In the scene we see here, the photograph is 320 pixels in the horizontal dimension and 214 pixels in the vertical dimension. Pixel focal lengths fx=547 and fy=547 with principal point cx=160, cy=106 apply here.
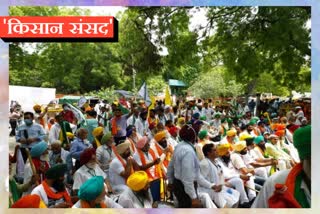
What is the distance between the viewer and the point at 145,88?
5375mm

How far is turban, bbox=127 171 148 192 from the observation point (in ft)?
17.1

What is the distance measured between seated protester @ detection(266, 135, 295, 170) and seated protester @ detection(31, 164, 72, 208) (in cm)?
208

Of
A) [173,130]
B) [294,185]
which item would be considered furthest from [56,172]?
[294,185]

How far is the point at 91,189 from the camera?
4.79m

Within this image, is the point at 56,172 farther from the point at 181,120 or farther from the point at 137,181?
the point at 181,120

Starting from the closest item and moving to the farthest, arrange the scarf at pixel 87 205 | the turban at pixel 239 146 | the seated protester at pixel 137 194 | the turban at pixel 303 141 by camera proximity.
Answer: the scarf at pixel 87 205 → the turban at pixel 303 141 → the seated protester at pixel 137 194 → the turban at pixel 239 146

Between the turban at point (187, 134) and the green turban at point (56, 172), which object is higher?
the turban at point (187, 134)

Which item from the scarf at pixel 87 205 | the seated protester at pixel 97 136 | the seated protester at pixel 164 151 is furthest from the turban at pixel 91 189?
the seated protester at pixel 164 151

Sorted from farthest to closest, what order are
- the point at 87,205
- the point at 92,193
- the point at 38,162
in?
1. the point at 38,162
2. the point at 87,205
3. the point at 92,193

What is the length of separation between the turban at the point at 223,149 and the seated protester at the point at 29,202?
5.82 ft

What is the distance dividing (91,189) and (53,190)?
1.71 ft

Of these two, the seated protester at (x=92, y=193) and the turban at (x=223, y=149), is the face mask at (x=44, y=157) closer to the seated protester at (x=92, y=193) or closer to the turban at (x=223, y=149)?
the seated protester at (x=92, y=193)

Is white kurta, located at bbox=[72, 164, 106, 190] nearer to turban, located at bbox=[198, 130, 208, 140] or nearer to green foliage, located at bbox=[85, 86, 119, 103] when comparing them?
green foliage, located at bbox=[85, 86, 119, 103]

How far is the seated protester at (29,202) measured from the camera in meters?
5.13
